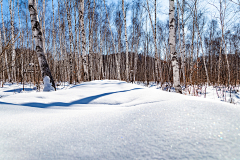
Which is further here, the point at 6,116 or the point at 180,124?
the point at 6,116

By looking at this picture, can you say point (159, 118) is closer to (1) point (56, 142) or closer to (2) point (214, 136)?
(2) point (214, 136)

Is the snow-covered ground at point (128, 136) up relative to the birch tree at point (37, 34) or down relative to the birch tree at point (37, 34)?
down

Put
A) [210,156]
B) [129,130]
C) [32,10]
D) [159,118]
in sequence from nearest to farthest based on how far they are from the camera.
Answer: [210,156], [129,130], [159,118], [32,10]

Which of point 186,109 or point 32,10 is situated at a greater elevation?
point 32,10

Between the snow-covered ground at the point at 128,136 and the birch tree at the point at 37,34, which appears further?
the birch tree at the point at 37,34

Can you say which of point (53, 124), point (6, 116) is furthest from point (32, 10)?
point (53, 124)

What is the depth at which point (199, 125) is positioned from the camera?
0.67 meters

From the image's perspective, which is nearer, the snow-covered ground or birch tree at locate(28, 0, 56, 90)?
the snow-covered ground

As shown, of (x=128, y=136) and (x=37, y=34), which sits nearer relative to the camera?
(x=128, y=136)

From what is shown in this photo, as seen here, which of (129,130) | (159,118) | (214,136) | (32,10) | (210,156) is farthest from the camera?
(32,10)

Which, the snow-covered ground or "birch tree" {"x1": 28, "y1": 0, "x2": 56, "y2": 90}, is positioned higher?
"birch tree" {"x1": 28, "y1": 0, "x2": 56, "y2": 90}

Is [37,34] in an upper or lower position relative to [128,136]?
upper

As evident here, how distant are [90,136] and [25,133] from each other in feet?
1.16

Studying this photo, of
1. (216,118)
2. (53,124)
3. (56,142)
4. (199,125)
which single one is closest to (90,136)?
(56,142)
